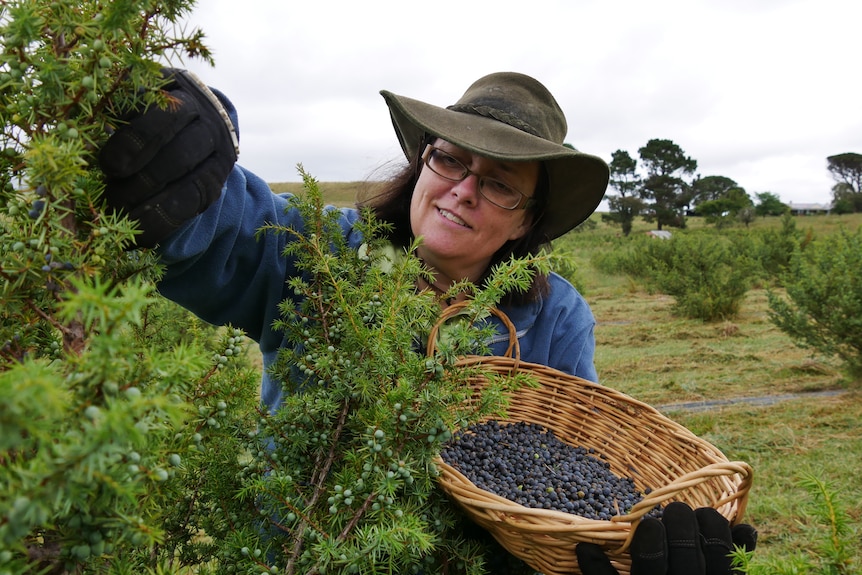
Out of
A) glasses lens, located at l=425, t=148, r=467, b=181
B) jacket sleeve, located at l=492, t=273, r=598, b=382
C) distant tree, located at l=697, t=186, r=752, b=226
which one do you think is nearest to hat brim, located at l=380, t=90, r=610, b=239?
glasses lens, located at l=425, t=148, r=467, b=181

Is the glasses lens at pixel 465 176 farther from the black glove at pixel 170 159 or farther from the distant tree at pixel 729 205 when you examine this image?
the distant tree at pixel 729 205

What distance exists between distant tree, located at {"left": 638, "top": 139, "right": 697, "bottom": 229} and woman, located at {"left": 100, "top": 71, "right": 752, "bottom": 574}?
54.0m

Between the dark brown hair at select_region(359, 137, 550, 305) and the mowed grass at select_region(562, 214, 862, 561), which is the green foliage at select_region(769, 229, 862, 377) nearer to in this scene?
the mowed grass at select_region(562, 214, 862, 561)

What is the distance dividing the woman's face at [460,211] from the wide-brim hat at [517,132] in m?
0.12

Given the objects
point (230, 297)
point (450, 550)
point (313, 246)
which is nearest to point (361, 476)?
point (450, 550)

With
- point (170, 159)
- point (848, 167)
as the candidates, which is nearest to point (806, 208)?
point (848, 167)

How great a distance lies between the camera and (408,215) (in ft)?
8.46

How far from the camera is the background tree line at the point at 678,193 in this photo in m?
52.0

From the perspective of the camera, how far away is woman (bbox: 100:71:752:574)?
6.53 feet

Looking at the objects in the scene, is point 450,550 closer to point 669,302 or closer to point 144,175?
point 144,175

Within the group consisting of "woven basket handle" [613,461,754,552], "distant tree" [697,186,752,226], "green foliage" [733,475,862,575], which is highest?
"distant tree" [697,186,752,226]

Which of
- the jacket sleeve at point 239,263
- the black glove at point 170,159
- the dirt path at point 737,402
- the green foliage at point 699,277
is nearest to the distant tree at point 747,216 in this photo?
the green foliage at point 699,277

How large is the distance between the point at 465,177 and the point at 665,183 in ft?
195

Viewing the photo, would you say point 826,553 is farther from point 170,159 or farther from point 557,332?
point 557,332
